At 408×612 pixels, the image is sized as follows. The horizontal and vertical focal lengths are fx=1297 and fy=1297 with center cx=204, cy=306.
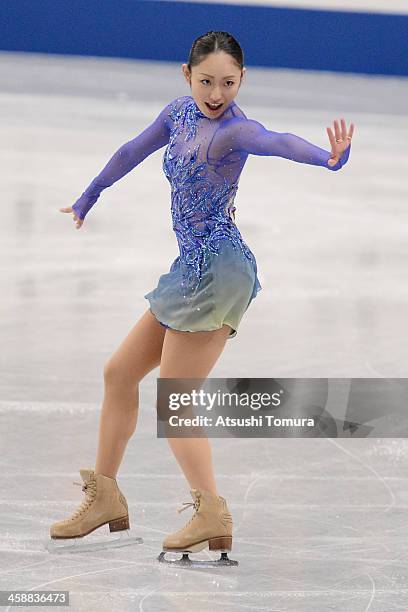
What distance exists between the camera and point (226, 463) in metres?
4.11

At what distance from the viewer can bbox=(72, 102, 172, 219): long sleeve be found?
3.36 meters

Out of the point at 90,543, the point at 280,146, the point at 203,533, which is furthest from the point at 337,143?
the point at 90,543

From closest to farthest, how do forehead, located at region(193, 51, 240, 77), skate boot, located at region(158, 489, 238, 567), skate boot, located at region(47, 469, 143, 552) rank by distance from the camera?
1. forehead, located at region(193, 51, 240, 77)
2. skate boot, located at region(158, 489, 238, 567)
3. skate boot, located at region(47, 469, 143, 552)

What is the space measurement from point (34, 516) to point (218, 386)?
3.55 ft

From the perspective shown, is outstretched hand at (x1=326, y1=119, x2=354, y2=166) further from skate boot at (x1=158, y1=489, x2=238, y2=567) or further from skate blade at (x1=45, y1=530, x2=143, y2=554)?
skate blade at (x1=45, y1=530, x2=143, y2=554)

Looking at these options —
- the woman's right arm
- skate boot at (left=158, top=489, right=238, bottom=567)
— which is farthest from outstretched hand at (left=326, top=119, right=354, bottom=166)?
skate boot at (left=158, top=489, right=238, bottom=567)

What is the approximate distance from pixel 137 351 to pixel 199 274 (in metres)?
0.27

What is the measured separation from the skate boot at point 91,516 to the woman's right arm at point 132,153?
737mm

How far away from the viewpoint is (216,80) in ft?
10.3

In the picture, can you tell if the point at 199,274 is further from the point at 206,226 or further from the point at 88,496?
the point at 88,496

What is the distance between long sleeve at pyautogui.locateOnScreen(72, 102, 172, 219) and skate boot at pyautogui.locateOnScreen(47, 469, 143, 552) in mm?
737

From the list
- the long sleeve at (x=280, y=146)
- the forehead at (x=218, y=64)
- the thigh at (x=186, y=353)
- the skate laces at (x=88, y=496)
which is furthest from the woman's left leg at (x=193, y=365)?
the forehead at (x=218, y=64)

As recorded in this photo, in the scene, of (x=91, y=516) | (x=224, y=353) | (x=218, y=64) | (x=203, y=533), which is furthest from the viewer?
(x=224, y=353)

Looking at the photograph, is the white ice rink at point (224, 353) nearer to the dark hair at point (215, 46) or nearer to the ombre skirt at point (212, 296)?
the ombre skirt at point (212, 296)
